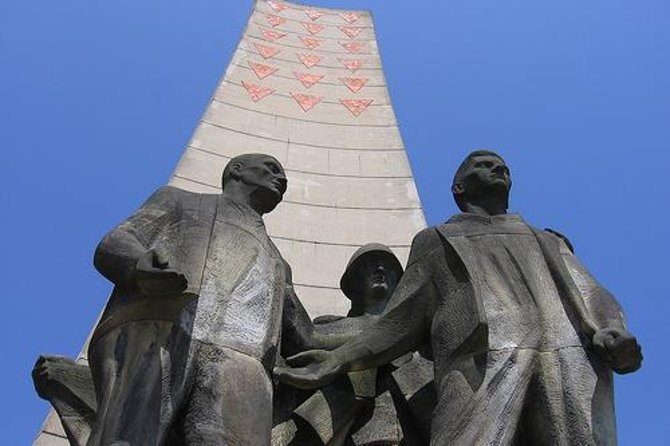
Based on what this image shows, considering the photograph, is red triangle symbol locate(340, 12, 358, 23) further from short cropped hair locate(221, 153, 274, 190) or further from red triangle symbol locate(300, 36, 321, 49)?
short cropped hair locate(221, 153, 274, 190)

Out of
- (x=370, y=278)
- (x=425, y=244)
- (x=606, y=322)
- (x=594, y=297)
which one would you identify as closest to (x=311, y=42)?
(x=370, y=278)

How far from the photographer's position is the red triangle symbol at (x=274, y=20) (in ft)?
49.1

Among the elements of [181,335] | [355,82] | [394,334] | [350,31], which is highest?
[350,31]

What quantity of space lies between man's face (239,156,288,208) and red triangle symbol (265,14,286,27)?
856cm

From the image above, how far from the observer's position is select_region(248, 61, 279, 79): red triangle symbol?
43.1 ft

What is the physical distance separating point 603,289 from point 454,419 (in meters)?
1.32

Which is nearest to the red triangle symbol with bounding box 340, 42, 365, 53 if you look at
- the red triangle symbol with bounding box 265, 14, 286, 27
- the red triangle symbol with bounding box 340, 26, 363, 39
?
the red triangle symbol with bounding box 340, 26, 363, 39

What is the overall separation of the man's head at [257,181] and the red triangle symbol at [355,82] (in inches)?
260

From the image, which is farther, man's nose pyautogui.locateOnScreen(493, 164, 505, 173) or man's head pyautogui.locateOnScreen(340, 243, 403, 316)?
man's head pyautogui.locateOnScreen(340, 243, 403, 316)

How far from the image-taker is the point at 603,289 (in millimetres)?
5863

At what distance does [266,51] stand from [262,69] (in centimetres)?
69

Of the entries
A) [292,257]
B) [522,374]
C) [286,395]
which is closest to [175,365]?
[286,395]

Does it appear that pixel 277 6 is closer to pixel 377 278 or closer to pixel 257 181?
pixel 377 278

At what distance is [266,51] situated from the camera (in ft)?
45.6
